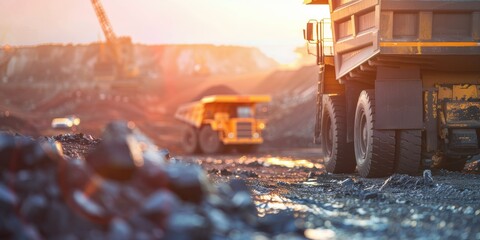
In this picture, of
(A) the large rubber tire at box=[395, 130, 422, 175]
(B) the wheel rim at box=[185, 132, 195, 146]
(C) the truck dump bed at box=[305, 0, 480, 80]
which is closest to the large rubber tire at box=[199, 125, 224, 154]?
(B) the wheel rim at box=[185, 132, 195, 146]

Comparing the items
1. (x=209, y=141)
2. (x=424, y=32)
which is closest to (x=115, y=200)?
(x=424, y=32)

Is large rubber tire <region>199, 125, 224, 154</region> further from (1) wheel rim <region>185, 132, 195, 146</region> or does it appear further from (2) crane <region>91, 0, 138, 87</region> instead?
(2) crane <region>91, 0, 138, 87</region>

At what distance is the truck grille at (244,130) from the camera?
28.4 m

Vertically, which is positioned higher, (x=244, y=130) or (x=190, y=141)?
(x=244, y=130)

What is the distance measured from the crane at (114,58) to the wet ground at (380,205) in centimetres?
5757

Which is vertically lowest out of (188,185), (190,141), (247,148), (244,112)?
(247,148)

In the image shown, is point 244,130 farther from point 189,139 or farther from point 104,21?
point 104,21

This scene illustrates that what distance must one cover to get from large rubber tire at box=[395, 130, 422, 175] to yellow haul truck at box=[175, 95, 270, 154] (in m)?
17.0

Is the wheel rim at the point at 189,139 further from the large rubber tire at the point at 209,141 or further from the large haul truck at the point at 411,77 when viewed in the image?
the large haul truck at the point at 411,77

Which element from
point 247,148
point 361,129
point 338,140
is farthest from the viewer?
point 247,148

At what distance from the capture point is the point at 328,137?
14.3 meters

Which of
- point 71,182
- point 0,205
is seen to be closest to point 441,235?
point 71,182

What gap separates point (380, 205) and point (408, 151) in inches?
136

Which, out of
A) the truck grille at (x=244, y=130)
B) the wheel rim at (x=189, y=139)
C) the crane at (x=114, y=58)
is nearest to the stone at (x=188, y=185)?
the truck grille at (x=244, y=130)
